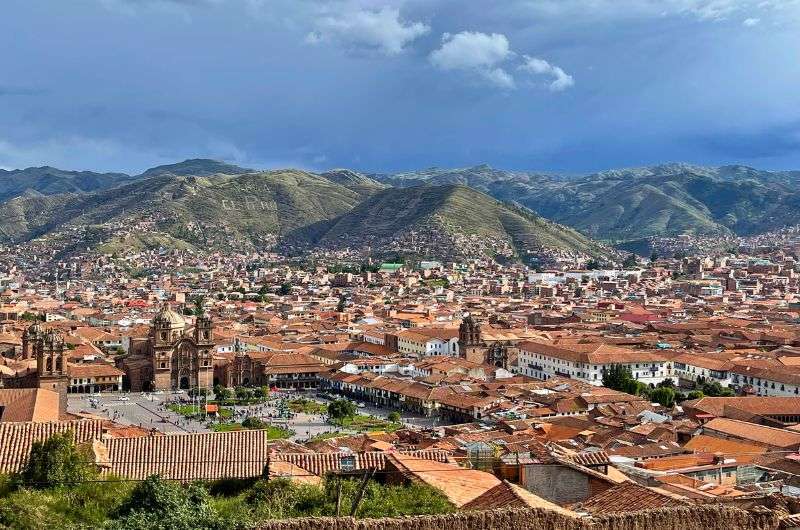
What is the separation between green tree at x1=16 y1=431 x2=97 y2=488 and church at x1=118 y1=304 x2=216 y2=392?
1389 inches

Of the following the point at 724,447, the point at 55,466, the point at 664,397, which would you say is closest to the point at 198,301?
the point at 664,397

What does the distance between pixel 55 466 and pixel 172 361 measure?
36088mm

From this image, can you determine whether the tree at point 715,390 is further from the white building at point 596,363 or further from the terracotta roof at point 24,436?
the terracotta roof at point 24,436

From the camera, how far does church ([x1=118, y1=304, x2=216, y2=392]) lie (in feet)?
150

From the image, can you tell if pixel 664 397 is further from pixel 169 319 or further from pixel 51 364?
pixel 169 319

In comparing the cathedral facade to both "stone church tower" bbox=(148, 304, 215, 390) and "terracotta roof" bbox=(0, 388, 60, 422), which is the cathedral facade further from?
"stone church tower" bbox=(148, 304, 215, 390)

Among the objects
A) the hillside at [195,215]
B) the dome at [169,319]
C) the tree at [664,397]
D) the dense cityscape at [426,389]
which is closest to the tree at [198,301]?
the dense cityscape at [426,389]

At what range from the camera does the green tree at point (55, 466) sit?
34.5ft

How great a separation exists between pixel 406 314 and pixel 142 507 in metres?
66.2

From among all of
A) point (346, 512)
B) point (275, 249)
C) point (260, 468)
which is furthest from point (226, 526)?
point (275, 249)

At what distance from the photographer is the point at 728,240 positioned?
7279 inches

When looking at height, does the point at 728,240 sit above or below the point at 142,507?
above

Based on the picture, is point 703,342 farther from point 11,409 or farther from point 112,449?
point 112,449

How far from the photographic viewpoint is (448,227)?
144375 mm
